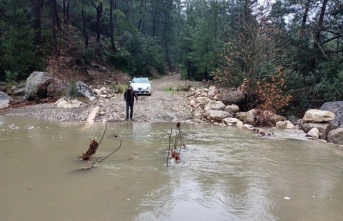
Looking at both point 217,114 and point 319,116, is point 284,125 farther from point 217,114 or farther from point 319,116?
point 217,114

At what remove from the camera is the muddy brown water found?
15.9 ft

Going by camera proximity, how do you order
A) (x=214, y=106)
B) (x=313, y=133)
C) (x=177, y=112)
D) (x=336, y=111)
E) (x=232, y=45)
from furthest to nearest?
(x=232, y=45) → (x=214, y=106) → (x=177, y=112) → (x=336, y=111) → (x=313, y=133)

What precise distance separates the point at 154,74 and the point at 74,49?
41.3 ft

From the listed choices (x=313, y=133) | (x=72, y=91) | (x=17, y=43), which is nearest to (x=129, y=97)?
(x=72, y=91)

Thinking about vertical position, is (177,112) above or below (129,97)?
below

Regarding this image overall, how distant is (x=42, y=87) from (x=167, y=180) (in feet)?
45.2

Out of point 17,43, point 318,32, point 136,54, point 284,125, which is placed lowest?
point 284,125

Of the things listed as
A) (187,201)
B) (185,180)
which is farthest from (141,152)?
(187,201)

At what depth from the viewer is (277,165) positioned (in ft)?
24.5

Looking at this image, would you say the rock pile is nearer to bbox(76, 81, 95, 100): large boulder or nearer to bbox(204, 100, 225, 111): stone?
bbox(204, 100, 225, 111): stone

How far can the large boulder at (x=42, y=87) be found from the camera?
17.5m

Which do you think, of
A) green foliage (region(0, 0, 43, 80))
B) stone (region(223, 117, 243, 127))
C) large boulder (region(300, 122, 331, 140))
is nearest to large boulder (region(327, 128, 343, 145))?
large boulder (region(300, 122, 331, 140))

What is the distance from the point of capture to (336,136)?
10.4 meters

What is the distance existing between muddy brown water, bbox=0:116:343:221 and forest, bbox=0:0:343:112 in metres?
7.45
